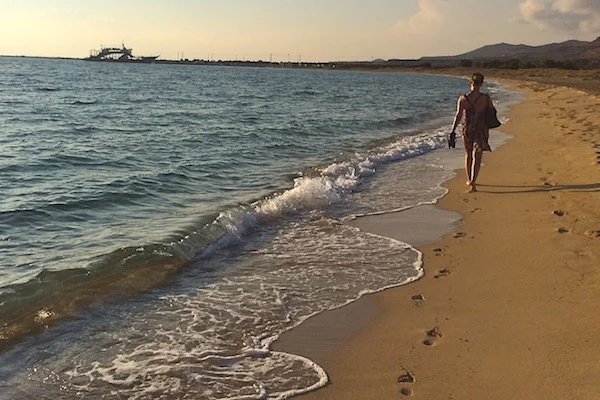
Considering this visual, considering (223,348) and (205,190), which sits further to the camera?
(205,190)

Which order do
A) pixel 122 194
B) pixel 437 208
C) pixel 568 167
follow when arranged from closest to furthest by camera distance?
pixel 437 208
pixel 122 194
pixel 568 167

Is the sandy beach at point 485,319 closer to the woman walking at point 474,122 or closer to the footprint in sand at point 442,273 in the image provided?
the footprint in sand at point 442,273

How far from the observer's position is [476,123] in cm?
991

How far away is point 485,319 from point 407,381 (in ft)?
4.15

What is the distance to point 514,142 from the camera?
52.6 feet

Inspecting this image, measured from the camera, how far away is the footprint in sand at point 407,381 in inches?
153

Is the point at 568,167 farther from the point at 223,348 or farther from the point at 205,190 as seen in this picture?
the point at 223,348

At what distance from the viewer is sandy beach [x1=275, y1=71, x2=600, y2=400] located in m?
3.96

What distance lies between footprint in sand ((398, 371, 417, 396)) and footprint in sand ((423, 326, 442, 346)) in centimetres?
53

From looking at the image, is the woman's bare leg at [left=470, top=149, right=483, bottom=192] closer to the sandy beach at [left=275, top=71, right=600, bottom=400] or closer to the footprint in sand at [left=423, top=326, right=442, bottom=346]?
the sandy beach at [left=275, top=71, right=600, bottom=400]

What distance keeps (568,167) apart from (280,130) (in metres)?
11.8

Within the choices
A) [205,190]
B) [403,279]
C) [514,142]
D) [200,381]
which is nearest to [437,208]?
[403,279]

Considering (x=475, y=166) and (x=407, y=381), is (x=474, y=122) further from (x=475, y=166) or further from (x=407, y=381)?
(x=407, y=381)

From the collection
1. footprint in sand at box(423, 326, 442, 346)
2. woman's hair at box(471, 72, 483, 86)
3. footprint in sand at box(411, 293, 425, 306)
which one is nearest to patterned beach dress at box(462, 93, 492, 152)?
woman's hair at box(471, 72, 483, 86)
